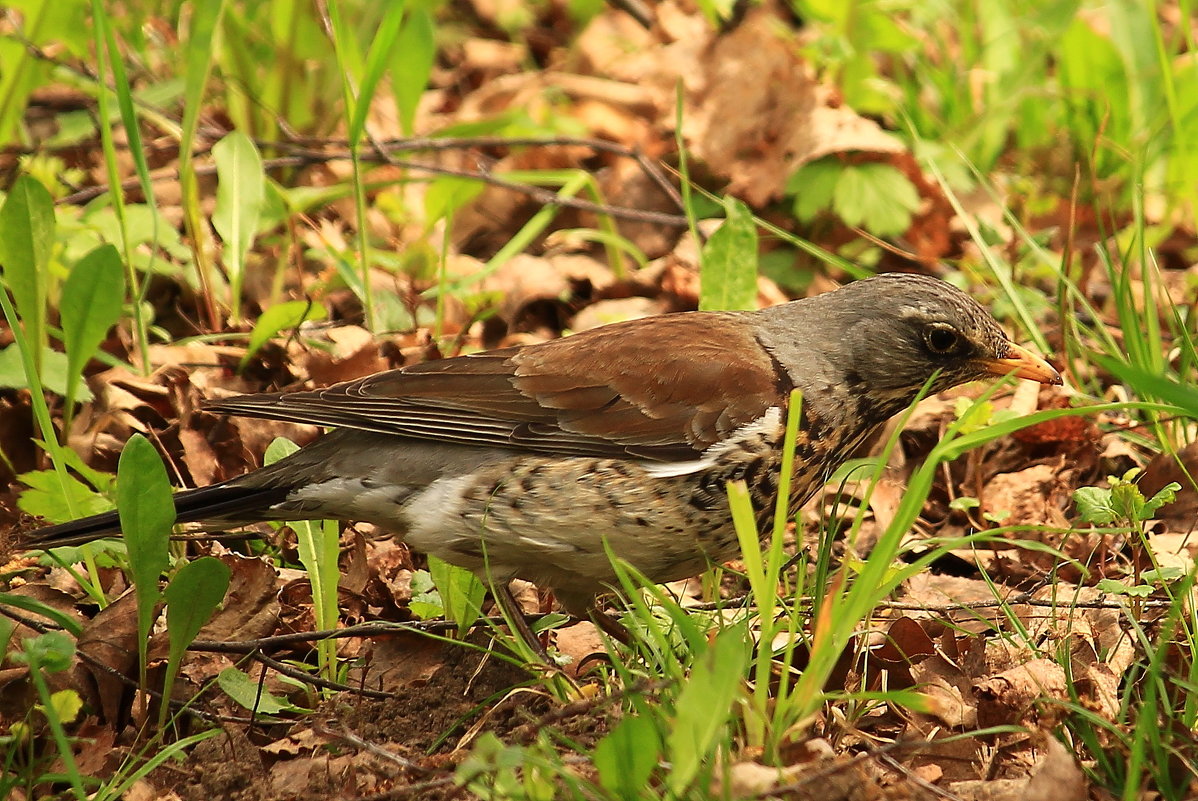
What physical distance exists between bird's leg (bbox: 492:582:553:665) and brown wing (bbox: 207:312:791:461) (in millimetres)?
419

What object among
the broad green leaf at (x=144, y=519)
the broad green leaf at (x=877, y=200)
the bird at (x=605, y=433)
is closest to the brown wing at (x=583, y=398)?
the bird at (x=605, y=433)

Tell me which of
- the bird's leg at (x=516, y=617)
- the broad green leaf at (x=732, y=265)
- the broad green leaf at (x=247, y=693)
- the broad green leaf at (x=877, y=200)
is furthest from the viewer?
the broad green leaf at (x=877, y=200)

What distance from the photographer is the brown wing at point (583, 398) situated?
384 centimetres

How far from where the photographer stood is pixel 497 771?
2674mm

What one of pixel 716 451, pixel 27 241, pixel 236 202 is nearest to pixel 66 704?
pixel 27 241

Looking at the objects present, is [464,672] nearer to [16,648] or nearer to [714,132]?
[16,648]

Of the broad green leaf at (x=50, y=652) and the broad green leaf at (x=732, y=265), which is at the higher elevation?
the broad green leaf at (x=732, y=265)

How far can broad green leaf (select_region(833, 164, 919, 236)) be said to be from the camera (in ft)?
18.4

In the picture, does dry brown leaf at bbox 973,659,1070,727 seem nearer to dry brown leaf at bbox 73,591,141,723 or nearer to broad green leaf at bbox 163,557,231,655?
broad green leaf at bbox 163,557,231,655

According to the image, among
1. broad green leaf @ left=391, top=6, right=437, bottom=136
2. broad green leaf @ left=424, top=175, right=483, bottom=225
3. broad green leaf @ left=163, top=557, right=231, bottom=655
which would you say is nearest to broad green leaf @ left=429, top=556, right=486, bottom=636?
broad green leaf @ left=163, top=557, right=231, bottom=655

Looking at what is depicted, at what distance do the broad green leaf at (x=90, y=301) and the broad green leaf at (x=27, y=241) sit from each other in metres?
0.10

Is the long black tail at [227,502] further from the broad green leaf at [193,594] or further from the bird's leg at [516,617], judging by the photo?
the bird's leg at [516,617]

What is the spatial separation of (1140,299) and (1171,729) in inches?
118

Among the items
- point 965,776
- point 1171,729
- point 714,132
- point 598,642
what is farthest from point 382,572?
point 714,132
